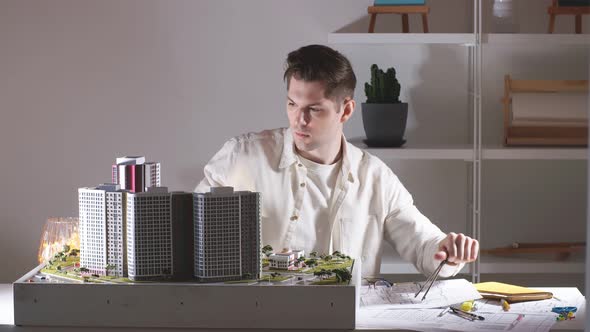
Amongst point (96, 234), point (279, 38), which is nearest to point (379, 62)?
point (279, 38)

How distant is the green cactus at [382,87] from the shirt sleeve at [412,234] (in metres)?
0.46

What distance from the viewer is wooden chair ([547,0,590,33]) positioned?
3.19 metres

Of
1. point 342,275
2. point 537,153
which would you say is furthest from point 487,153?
point 342,275

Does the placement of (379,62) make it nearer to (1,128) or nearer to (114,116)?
(114,116)

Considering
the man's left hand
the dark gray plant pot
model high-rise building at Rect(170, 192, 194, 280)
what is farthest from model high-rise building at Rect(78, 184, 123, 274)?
A: the dark gray plant pot

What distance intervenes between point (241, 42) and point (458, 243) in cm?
146

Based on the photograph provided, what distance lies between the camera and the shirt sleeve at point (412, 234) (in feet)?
7.95

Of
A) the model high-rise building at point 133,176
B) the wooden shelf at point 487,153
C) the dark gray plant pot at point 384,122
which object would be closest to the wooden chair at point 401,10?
the dark gray plant pot at point 384,122

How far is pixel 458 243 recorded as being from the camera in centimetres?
222

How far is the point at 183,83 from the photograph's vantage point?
136 inches

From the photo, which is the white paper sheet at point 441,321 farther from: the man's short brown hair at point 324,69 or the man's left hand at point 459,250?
the man's short brown hair at point 324,69

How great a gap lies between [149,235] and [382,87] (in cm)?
150

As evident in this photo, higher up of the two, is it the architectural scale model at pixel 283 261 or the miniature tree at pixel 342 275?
the architectural scale model at pixel 283 261

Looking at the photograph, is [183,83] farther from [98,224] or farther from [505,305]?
[505,305]
